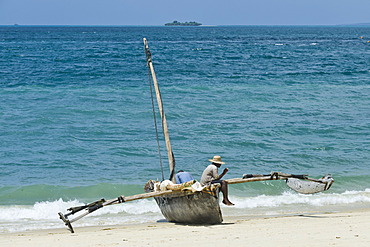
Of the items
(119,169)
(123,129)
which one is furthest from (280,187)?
(123,129)

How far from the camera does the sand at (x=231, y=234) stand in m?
8.48

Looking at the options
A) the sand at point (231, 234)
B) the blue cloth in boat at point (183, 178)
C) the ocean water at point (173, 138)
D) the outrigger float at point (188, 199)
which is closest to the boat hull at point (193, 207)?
the outrigger float at point (188, 199)

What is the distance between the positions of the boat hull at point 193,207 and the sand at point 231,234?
0.68 feet

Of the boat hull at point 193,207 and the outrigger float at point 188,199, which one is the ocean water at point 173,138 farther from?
the boat hull at point 193,207

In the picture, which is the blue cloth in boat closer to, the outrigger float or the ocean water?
the outrigger float

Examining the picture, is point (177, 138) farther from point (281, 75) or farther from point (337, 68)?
point (337, 68)

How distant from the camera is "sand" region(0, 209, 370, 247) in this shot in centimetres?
848

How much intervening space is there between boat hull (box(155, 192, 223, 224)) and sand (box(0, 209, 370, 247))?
0.21 metres

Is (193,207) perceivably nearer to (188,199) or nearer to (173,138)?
(188,199)

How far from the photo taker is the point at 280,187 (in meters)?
15.1

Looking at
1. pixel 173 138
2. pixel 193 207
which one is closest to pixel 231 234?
pixel 193 207

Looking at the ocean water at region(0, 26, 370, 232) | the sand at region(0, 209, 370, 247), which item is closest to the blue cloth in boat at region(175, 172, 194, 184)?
the sand at region(0, 209, 370, 247)

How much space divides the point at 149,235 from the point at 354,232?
369 cm

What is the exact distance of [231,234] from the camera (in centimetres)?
917
